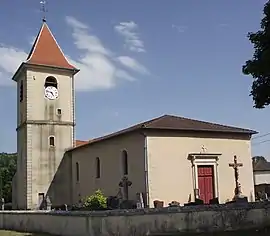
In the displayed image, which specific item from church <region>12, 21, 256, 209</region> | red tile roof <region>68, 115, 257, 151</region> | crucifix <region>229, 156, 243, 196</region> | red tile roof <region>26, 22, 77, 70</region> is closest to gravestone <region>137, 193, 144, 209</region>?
church <region>12, 21, 256, 209</region>

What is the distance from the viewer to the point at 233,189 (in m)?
31.8

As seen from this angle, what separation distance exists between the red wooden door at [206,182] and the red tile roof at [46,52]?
18.8 meters

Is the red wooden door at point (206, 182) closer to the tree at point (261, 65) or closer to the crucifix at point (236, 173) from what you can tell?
the crucifix at point (236, 173)

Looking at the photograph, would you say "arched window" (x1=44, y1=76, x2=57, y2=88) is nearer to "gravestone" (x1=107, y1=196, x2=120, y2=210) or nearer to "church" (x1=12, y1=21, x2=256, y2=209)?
"church" (x1=12, y1=21, x2=256, y2=209)

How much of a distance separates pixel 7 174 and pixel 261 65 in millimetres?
69074

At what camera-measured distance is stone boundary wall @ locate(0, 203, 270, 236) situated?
16797 mm

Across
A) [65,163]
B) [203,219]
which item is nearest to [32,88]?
[65,163]

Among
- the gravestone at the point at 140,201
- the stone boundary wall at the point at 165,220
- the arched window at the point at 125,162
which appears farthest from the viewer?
the arched window at the point at 125,162

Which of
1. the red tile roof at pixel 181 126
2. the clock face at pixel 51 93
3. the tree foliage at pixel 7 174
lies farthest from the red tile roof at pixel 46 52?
the tree foliage at pixel 7 174

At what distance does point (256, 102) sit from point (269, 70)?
152 cm

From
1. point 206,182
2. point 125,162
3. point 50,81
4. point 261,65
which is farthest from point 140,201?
point 50,81

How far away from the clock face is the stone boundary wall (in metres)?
21.1

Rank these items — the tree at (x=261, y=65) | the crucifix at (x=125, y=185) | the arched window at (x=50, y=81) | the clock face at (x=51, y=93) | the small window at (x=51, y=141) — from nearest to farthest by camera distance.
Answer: the tree at (x=261, y=65), the crucifix at (x=125, y=185), the small window at (x=51, y=141), the clock face at (x=51, y=93), the arched window at (x=50, y=81)

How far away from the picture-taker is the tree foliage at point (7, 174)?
73.6 m
